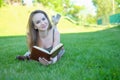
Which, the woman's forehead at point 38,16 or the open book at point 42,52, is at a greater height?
the woman's forehead at point 38,16

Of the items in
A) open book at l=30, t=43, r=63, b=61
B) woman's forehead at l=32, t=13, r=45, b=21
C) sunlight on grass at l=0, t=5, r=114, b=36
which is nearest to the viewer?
open book at l=30, t=43, r=63, b=61

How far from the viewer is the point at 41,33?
417cm

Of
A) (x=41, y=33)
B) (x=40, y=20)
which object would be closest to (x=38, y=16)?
(x=40, y=20)

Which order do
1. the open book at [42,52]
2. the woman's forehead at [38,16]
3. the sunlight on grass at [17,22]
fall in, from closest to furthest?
the open book at [42,52], the woman's forehead at [38,16], the sunlight on grass at [17,22]

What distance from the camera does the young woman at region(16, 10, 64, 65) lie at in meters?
3.97

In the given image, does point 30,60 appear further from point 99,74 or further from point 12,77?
point 99,74

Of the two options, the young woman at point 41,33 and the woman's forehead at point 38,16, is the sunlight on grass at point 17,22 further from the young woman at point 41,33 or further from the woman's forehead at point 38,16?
the woman's forehead at point 38,16

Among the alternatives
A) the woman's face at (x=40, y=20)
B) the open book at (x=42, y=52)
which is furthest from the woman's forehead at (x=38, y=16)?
the open book at (x=42, y=52)

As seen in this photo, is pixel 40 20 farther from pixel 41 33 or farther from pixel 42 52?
pixel 42 52


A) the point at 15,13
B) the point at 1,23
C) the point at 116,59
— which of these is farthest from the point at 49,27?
the point at 15,13

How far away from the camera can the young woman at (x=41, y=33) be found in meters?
3.97

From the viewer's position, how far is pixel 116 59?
151 inches

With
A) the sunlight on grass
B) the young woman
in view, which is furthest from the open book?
the sunlight on grass

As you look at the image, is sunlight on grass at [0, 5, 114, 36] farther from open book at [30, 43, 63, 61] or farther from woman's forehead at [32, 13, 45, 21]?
open book at [30, 43, 63, 61]
